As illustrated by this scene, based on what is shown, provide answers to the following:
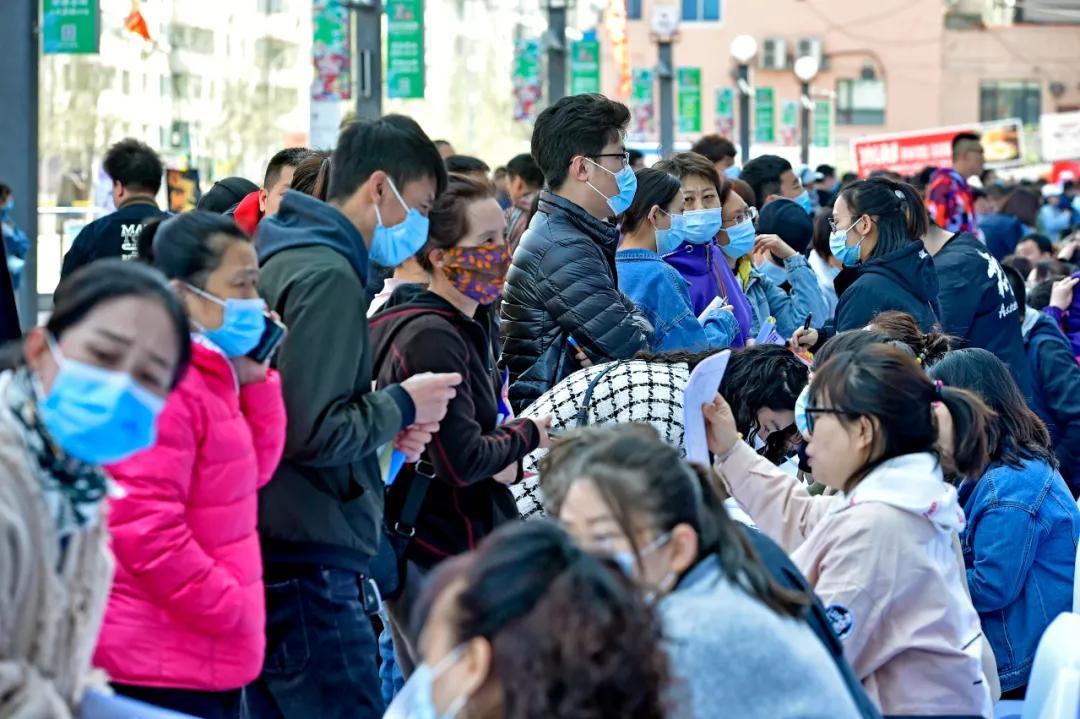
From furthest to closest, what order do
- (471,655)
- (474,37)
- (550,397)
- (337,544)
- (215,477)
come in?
(474,37) < (550,397) < (337,544) < (215,477) < (471,655)

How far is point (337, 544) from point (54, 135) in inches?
520

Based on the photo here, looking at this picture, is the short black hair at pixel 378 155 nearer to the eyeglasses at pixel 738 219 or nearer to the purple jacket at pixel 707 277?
the purple jacket at pixel 707 277

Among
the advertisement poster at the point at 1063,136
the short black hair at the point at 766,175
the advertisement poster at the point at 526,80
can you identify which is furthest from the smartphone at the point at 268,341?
the advertisement poster at the point at 1063,136

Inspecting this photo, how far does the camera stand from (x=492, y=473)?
13.6 ft

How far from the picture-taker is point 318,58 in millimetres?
13664

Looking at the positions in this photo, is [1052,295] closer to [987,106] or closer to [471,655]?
[471,655]

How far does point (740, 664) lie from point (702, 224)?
13.1 feet

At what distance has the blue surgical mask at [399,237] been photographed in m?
3.97

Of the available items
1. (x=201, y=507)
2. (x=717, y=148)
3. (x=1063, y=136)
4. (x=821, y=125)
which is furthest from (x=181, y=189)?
(x=821, y=125)

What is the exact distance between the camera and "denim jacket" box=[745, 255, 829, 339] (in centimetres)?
757

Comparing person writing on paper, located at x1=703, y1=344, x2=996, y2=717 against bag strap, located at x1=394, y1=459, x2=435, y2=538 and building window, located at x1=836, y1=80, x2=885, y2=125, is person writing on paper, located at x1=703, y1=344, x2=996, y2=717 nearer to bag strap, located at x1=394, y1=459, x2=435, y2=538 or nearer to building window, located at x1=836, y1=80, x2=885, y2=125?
bag strap, located at x1=394, y1=459, x2=435, y2=538

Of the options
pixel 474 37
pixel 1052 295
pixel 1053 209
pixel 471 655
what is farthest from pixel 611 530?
pixel 474 37

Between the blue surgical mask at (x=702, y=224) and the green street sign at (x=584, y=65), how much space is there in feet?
59.1

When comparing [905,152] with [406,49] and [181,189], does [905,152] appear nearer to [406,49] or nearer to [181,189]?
[406,49]
